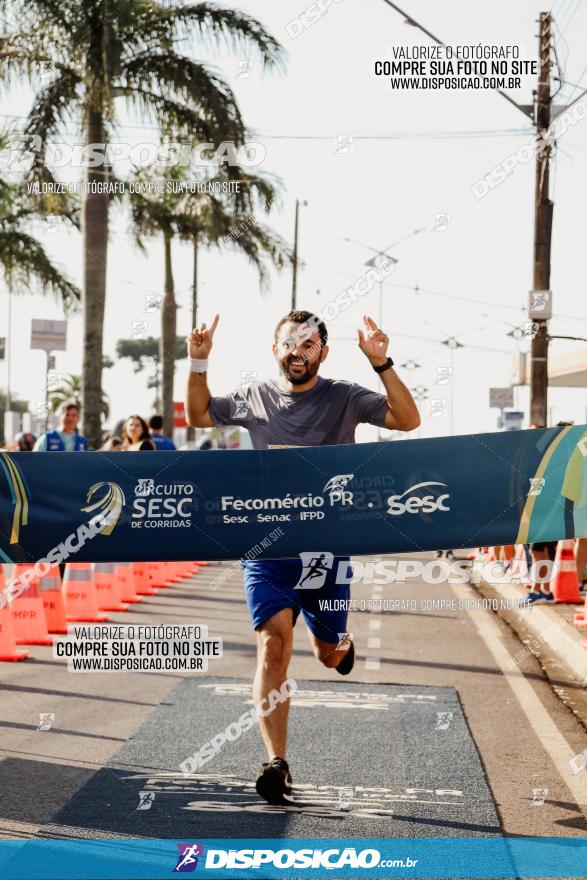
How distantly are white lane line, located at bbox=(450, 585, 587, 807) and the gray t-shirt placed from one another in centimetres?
206

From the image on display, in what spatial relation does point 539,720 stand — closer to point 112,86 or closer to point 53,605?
point 53,605

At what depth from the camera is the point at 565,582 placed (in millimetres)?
14758

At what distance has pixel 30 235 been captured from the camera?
27.6m

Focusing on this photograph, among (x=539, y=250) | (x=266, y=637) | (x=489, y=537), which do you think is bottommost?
(x=266, y=637)

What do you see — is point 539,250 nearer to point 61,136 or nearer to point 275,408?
point 61,136

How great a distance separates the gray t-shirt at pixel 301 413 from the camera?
21.5ft

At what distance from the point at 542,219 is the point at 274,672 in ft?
48.5

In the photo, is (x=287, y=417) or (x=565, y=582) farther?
(x=565, y=582)

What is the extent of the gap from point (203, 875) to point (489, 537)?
89.0 inches

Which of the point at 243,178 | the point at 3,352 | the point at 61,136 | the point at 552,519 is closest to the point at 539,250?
the point at 243,178

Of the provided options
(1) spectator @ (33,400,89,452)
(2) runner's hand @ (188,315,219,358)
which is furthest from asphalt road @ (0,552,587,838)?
(1) spectator @ (33,400,89,452)

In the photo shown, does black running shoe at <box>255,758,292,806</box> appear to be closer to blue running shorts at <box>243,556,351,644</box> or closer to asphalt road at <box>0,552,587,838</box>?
asphalt road at <box>0,552,587,838</box>

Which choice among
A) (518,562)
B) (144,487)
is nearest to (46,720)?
(144,487)

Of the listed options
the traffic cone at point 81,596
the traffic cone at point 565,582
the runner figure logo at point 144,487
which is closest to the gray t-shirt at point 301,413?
the runner figure logo at point 144,487
